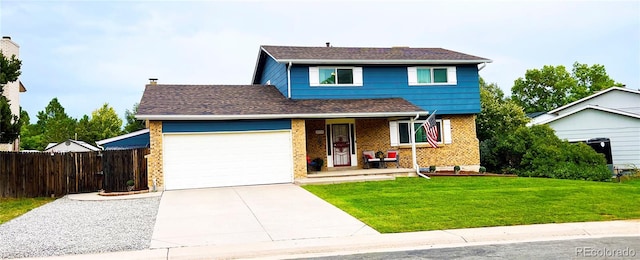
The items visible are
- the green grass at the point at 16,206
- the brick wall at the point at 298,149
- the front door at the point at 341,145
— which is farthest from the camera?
the front door at the point at 341,145

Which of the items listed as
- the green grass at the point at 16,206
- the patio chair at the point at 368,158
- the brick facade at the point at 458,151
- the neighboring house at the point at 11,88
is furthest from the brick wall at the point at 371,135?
the neighboring house at the point at 11,88

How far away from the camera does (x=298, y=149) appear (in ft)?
56.2

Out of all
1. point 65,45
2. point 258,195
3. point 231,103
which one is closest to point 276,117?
point 231,103

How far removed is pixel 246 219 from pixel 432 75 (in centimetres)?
1317

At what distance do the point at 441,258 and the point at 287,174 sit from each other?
35.4 ft

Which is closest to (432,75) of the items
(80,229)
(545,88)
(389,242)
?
(389,242)

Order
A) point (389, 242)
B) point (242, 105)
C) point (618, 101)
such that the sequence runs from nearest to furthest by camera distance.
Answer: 1. point (389, 242)
2. point (242, 105)
3. point (618, 101)

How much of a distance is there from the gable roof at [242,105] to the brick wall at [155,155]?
1.53 feet

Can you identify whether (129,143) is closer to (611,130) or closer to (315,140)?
(315,140)

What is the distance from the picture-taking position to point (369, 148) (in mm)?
20109

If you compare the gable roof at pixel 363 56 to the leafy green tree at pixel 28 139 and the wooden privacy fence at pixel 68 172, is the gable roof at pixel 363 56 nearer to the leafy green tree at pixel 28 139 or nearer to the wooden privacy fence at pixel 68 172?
the wooden privacy fence at pixel 68 172

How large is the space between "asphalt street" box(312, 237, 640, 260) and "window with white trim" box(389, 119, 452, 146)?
1215 cm

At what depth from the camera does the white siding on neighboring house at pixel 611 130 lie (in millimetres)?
22062

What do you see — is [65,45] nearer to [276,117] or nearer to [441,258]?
[276,117]
